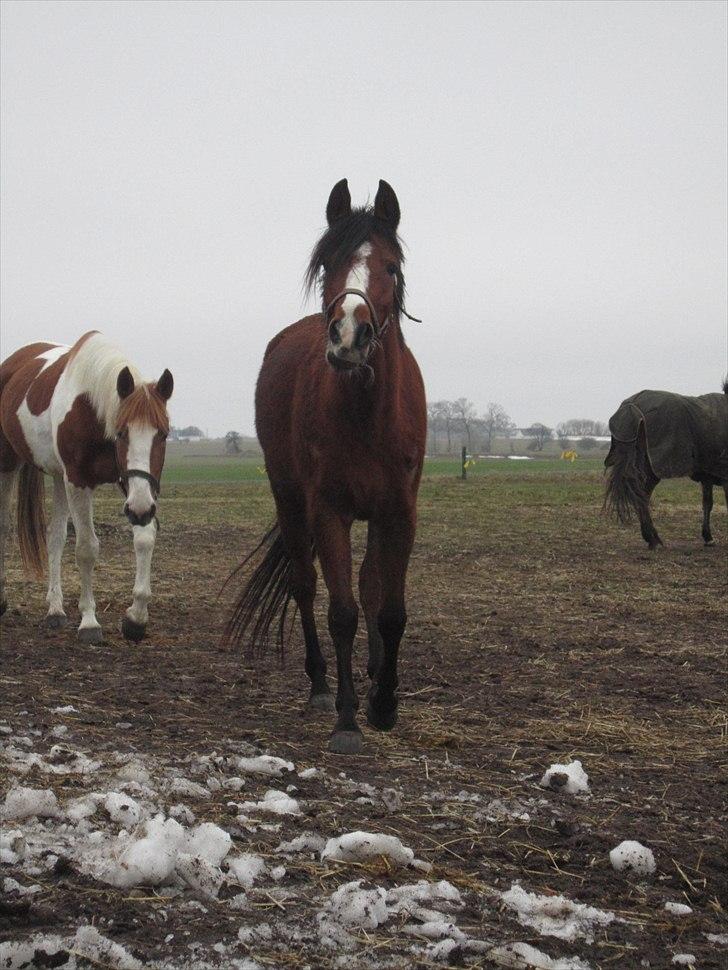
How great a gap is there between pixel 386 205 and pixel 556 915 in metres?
3.04

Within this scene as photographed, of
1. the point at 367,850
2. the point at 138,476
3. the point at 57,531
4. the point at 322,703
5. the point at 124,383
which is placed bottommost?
the point at 322,703

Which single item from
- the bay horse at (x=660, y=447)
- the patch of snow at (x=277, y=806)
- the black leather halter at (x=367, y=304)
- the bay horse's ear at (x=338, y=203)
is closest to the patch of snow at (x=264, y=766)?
the patch of snow at (x=277, y=806)

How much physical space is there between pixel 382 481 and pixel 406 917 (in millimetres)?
2174

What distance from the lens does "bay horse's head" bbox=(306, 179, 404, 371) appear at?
388cm

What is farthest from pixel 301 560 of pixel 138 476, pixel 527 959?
pixel 527 959

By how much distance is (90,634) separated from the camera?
272 inches

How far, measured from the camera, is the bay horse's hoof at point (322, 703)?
Result: 5152mm

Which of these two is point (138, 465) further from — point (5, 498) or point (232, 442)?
point (232, 442)

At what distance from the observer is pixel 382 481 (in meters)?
4.46

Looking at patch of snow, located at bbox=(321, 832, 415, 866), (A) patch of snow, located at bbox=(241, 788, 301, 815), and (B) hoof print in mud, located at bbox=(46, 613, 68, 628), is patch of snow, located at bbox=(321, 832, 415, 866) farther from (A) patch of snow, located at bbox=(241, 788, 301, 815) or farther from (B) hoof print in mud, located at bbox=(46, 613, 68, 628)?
(B) hoof print in mud, located at bbox=(46, 613, 68, 628)

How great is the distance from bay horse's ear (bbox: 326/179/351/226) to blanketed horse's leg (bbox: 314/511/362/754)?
132 cm

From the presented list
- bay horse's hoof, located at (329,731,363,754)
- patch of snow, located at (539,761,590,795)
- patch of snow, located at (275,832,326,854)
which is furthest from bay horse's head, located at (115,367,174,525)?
patch of snow, located at (275,832,326,854)

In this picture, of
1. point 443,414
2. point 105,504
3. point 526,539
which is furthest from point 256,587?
point 443,414

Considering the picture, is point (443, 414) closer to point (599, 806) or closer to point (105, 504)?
point (105, 504)
